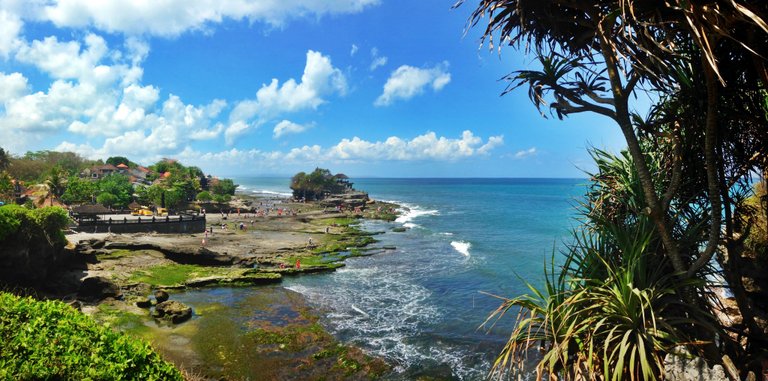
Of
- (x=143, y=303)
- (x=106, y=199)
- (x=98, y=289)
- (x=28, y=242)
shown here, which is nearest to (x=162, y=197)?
(x=106, y=199)

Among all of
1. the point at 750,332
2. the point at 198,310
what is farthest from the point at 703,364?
the point at 198,310

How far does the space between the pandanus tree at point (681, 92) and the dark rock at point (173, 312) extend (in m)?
18.6

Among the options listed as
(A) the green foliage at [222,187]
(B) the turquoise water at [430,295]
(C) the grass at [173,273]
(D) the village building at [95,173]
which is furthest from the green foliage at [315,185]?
(C) the grass at [173,273]

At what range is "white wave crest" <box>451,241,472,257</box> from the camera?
3803 cm

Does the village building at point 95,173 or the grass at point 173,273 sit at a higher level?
the village building at point 95,173

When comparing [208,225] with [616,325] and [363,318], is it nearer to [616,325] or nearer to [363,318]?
[363,318]

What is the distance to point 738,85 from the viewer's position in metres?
5.60

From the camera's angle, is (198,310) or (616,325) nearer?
(616,325)

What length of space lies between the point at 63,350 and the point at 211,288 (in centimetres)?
1944

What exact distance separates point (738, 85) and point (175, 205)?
70091 mm

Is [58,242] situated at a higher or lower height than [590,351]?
lower

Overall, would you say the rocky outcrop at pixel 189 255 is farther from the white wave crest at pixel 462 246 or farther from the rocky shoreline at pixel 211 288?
the white wave crest at pixel 462 246

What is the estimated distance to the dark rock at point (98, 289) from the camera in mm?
21100

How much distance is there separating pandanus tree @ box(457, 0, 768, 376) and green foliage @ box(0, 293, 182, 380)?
806 cm
